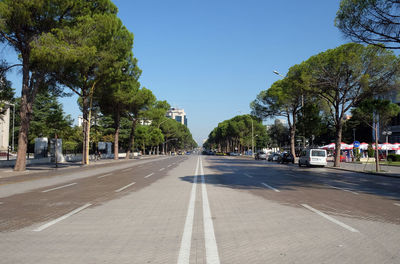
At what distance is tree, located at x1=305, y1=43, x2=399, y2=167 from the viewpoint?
26.8 meters

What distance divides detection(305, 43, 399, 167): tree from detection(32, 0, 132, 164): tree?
55.3ft

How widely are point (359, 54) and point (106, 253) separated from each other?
2840cm

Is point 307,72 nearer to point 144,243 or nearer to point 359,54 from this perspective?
point 359,54

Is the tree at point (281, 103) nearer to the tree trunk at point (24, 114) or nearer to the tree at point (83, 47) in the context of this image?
the tree at point (83, 47)

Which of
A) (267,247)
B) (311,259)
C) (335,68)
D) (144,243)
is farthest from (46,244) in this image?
(335,68)

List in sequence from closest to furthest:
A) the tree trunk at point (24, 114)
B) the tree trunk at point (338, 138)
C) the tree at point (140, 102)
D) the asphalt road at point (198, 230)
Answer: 1. the asphalt road at point (198, 230)
2. the tree trunk at point (24, 114)
3. the tree trunk at point (338, 138)
4. the tree at point (140, 102)

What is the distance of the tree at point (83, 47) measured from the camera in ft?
64.0

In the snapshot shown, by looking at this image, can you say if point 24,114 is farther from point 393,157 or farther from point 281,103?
point 393,157

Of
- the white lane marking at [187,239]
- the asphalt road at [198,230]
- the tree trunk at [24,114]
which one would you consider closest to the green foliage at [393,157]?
the asphalt road at [198,230]

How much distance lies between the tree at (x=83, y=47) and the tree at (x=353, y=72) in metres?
16.9

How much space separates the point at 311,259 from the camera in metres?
4.29

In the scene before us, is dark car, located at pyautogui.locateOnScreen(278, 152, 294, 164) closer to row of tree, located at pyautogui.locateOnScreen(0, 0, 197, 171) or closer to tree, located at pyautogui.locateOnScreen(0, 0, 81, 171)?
row of tree, located at pyautogui.locateOnScreen(0, 0, 197, 171)

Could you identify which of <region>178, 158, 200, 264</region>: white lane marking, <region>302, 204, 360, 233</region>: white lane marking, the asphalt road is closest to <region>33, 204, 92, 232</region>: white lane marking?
the asphalt road

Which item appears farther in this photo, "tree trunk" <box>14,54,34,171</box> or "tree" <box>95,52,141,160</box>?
"tree" <box>95,52,141,160</box>
